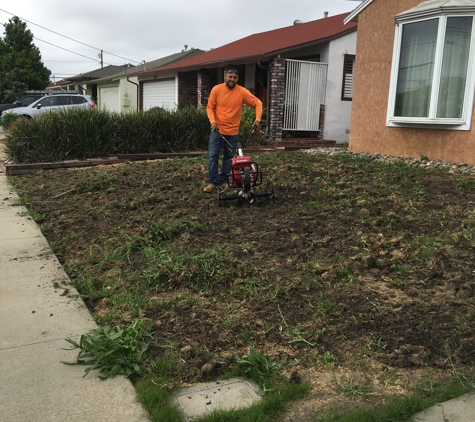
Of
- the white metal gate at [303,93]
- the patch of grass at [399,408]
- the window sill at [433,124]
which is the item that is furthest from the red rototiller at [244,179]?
the white metal gate at [303,93]

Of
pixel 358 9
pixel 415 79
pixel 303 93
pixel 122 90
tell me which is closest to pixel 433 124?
pixel 415 79

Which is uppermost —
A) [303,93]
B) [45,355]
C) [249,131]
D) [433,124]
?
[303,93]

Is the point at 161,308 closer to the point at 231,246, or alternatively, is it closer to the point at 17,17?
the point at 231,246

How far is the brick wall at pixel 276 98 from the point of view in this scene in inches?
590

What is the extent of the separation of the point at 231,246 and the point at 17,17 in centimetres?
4008

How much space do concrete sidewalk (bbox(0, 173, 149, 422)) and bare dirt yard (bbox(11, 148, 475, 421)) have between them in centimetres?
21

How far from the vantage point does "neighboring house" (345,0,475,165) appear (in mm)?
8859

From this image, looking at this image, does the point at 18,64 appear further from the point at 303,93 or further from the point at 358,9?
the point at 358,9

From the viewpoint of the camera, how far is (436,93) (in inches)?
364

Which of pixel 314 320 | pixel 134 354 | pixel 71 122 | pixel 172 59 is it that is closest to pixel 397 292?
pixel 314 320

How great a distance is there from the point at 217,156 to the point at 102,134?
5718mm

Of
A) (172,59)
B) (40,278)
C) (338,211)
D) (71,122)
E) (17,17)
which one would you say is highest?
(17,17)

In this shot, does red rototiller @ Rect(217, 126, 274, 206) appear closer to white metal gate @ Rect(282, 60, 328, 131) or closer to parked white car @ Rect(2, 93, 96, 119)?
white metal gate @ Rect(282, 60, 328, 131)

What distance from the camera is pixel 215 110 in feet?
24.0
